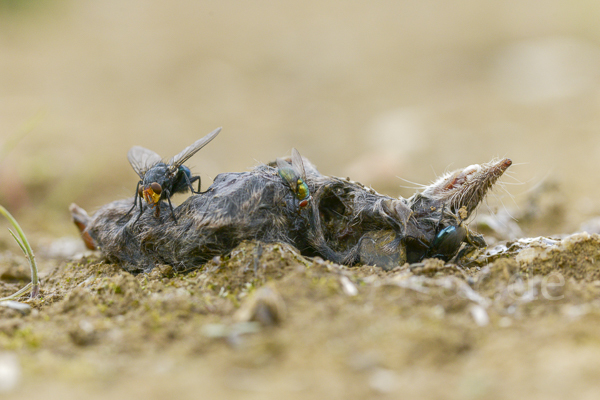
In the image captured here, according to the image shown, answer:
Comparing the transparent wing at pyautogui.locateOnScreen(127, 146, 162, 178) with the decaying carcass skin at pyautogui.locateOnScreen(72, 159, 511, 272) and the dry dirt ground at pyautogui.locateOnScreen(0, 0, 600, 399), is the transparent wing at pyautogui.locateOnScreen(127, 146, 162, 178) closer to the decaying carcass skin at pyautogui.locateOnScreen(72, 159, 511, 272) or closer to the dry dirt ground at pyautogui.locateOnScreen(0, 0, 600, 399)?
the decaying carcass skin at pyautogui.locateOnScreen(72, 159, 511, 272)

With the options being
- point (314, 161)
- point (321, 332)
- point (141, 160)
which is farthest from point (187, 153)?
point (314, 161)

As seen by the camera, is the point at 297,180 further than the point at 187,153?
No

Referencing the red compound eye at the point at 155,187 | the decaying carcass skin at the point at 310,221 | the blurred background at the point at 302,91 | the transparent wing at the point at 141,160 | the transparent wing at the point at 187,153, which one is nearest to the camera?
the decaying carcass skin at the point at 310,221

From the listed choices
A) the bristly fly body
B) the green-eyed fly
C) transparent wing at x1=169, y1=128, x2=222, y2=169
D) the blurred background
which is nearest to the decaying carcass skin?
the green-eyed fly

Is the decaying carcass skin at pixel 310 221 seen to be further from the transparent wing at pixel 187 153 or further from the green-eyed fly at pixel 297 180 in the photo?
the transparent wing at pixel 187 153

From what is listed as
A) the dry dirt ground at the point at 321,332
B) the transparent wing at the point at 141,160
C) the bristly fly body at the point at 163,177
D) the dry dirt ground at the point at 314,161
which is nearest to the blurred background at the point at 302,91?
the dry dirt ground at the point at 314,161

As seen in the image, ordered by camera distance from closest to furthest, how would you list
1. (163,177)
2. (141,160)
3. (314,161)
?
(163,177) → (141,160) → (314,161)

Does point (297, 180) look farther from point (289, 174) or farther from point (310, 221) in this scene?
point (310, 221)
